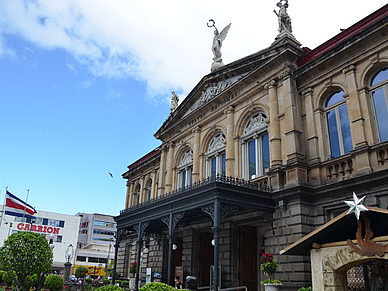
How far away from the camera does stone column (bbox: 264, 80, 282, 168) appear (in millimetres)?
17281

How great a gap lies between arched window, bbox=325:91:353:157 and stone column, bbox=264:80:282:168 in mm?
2389

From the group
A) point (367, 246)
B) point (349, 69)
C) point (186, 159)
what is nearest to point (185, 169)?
point (186, 159)

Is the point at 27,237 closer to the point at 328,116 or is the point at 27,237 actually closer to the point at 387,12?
the point at 328,116

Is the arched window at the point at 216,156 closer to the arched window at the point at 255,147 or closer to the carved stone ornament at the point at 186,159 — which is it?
the arched window at the point at 255,147

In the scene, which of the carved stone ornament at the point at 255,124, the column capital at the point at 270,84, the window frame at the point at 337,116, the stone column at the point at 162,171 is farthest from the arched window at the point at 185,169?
the window frame at the point at 337,116

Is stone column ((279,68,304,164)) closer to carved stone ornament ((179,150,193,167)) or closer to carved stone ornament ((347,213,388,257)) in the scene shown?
carved stone ornament ((179,150,193,167))

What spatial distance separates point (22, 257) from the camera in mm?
14977

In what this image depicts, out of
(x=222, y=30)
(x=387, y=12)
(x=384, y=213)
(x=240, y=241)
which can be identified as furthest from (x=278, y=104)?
(x=384, y=213)

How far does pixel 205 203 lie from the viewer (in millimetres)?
15500

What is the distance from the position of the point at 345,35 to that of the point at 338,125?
14.3 feet

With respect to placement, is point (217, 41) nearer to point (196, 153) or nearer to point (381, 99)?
point (196, 153)

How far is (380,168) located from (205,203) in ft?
23.4

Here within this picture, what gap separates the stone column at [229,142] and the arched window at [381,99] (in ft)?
26.1

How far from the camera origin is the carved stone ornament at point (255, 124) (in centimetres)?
1955
